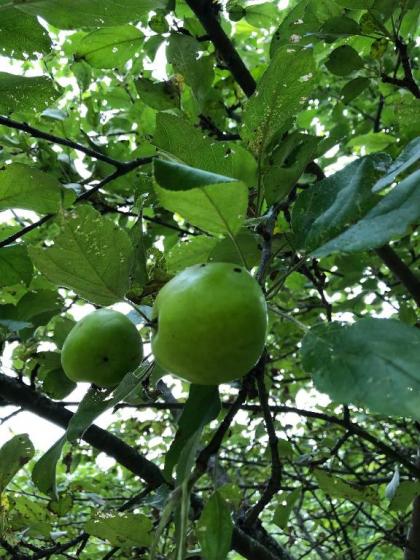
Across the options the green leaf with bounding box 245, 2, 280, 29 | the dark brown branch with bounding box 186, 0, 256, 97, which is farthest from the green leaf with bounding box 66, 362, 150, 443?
the green leaf with bounding box 245, 2, 280, 29

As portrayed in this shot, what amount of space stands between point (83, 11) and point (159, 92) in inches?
30.3

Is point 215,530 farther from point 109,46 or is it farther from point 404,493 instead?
point 109,46

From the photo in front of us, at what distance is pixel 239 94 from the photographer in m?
2.47

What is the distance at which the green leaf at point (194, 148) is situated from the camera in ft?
3.12

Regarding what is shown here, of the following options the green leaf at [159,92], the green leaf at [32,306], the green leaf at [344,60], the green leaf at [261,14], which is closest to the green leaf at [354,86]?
the green leaf at [344,60]

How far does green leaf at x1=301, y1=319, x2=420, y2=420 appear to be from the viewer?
66cm

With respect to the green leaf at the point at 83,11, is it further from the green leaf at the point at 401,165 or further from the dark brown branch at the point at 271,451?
the dark brown branch at the point at 271,451

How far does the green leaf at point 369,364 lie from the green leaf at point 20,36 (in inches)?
35.0

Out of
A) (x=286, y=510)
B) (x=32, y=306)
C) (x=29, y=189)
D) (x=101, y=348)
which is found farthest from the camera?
(x=286, y=510)

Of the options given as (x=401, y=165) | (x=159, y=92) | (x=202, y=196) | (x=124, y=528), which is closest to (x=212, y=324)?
(x=202, y=196)

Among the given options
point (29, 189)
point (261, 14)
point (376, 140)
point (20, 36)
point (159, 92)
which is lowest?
→ point (29, 189)

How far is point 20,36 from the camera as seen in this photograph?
1.19 metres

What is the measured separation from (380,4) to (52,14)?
1.01m

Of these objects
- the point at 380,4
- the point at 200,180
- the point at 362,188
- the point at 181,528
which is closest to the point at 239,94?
the point at 380,4
